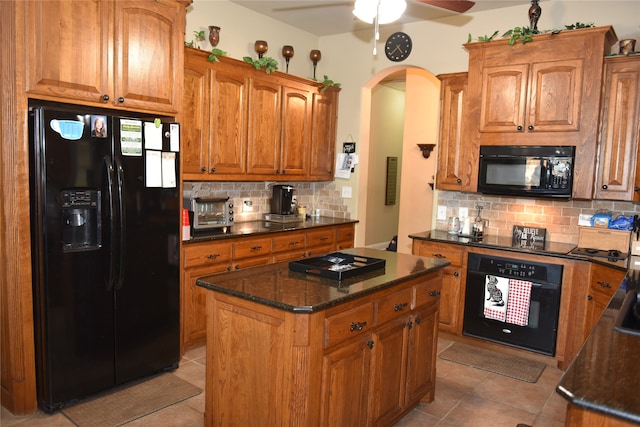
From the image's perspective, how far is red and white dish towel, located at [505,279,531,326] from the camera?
12.5ft

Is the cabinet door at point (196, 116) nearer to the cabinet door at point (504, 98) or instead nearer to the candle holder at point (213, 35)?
the candle holder at point (213, 35)

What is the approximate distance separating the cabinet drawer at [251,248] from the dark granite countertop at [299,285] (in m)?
1.33

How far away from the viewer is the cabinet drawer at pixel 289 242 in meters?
4.41

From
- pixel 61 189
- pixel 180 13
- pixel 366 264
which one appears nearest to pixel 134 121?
pixel 61 189

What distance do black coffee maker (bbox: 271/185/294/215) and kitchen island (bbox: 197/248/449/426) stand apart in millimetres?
2283

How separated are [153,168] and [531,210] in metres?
3.24

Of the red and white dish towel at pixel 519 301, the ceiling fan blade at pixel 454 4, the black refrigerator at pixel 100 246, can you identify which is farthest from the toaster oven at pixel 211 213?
the red and white dish towel at pixel 519 301

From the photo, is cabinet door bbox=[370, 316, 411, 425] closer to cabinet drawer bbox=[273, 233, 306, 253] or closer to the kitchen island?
the kitchen island

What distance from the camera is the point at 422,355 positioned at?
2889 millimetres

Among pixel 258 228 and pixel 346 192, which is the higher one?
pixel 346 192

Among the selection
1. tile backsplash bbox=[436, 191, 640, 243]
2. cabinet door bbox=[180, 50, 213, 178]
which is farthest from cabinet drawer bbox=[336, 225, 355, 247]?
cabinet door bbox=[180, 50, 213, 178]

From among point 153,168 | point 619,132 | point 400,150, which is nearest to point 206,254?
point 153,168

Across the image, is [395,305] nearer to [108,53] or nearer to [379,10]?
[379,10]

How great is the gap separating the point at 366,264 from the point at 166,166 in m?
1.55
